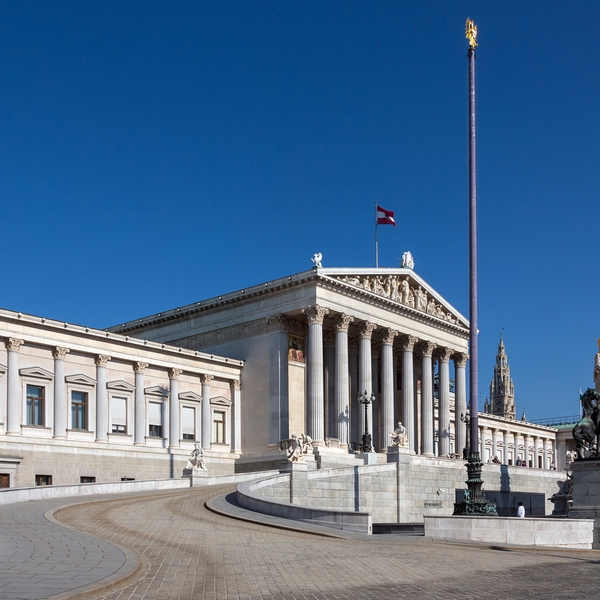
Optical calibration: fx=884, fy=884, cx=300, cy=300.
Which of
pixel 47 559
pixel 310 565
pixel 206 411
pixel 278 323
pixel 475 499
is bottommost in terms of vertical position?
pixel 475 499

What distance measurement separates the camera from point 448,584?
16.1 m

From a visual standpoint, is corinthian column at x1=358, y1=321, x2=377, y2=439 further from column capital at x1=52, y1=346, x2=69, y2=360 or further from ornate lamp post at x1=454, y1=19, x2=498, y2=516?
ornate lamp post at x1=454, y1=19, x2=498, y2=516

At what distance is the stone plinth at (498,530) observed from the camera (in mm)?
26031

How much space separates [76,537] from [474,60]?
2465 centimetres

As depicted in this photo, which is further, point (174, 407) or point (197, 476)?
point (174, 407)

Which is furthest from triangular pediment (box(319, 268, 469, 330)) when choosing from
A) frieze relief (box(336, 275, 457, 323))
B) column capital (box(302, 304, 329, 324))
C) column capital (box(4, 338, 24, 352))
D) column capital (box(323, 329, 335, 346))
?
column capital (box(4, 338, 24, 352))

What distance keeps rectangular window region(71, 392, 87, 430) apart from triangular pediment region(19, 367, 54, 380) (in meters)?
2.49

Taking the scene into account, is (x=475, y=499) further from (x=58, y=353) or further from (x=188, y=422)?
(x=188, y=422)

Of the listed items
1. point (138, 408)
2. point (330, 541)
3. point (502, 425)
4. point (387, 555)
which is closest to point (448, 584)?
point (387, 555)

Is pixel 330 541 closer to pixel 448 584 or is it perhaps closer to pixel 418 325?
pixel 448 584

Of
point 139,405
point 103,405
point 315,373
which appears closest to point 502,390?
point 315,373

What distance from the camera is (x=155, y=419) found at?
62000 millimetres

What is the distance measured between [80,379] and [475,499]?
32850 mm

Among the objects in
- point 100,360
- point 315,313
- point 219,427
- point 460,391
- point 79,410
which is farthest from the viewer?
point 460,391
